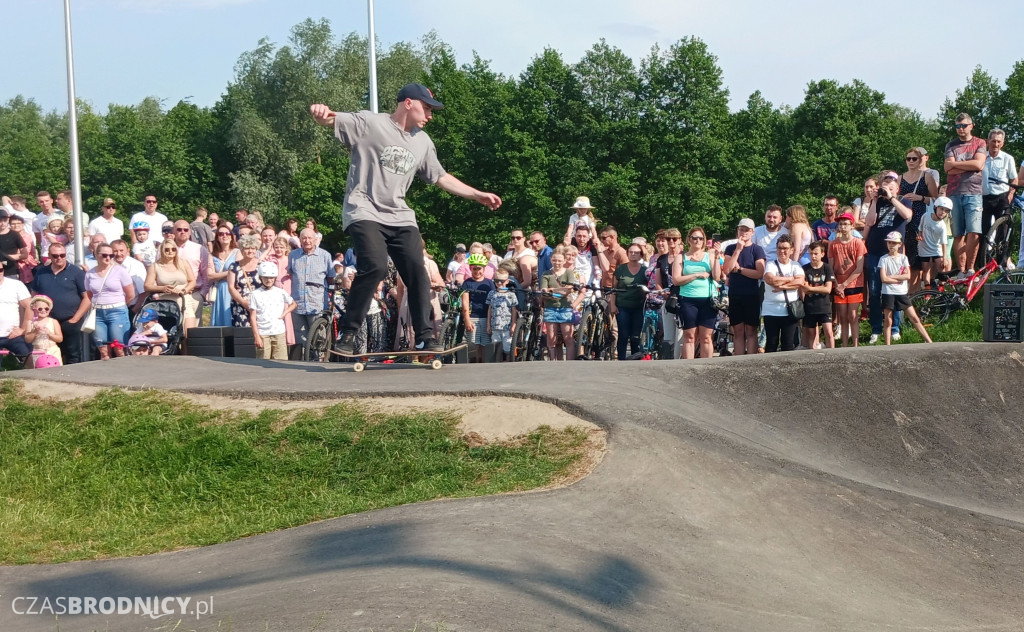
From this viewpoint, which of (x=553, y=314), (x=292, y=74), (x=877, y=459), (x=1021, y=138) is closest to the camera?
(x=877, y=459)

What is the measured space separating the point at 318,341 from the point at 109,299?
3006mm

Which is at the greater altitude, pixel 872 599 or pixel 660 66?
pixel 660 66

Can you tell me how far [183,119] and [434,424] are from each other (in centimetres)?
8237

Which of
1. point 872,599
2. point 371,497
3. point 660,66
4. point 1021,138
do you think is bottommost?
point 872,599

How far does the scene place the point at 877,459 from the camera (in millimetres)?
8922

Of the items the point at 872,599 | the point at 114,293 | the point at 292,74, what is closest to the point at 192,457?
the point at 872,599

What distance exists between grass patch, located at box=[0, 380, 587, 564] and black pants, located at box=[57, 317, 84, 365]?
5.62m

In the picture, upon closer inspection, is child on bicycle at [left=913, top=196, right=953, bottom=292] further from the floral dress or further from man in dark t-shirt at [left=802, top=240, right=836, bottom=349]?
the floral dress

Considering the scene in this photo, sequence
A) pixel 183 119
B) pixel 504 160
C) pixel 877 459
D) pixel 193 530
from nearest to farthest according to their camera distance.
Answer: pixel 193 530, pixel 877 459, pixel 504 160, pixel 183 119

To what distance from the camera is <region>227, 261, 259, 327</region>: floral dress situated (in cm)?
1369

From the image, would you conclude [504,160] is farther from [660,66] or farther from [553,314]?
[553,314]

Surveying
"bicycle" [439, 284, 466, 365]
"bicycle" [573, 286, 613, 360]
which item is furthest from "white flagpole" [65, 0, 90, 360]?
"bicycle" [573, 286, 613, 360]

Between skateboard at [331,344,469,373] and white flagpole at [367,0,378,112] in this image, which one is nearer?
skateboard at [331,344,469,373]

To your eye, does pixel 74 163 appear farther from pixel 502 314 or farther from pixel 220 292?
pixel 502 314
